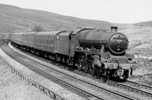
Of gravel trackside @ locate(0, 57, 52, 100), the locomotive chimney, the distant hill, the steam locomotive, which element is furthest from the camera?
the distant hill

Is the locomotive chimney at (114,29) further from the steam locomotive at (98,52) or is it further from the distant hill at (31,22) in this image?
the distant hill at (31,22)

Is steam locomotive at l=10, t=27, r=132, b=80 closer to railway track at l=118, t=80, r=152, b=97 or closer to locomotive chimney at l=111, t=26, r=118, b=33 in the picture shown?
locomotive chimney at l=111, t=26, r=118, b=33

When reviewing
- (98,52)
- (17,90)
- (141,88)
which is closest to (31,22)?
(98,52)

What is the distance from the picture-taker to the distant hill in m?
147

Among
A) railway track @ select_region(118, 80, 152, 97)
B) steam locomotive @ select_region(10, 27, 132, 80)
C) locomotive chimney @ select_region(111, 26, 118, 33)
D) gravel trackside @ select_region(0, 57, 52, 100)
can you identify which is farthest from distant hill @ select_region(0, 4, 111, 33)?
railway track @ select_region(118, 80, 152, 97)

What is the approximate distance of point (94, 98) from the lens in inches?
523

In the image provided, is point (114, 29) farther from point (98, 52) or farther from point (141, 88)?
point (141, 88)

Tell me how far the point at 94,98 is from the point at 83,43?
807cm

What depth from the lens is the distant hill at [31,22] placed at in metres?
147

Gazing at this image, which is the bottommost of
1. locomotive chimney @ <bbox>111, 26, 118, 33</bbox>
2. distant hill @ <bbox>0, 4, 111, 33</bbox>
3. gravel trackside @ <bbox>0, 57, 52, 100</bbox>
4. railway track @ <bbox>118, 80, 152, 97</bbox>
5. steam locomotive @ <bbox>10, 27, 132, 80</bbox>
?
gravel trackside @ <bbox>0, 57, 52, 100</bbox>

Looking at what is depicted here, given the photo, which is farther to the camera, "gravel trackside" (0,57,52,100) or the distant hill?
the distant hill

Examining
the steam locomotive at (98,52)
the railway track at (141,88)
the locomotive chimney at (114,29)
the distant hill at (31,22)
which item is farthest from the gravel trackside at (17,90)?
the distant hill at (31,22)

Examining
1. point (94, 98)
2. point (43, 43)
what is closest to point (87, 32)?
point (94, 98)

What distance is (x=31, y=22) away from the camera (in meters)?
160
